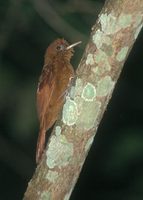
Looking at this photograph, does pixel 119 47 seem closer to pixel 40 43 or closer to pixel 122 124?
pixel 40 43

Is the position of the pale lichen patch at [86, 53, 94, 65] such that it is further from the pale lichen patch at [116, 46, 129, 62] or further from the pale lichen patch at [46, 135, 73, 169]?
the pale lichen patch at [46, 135, 73, 169]

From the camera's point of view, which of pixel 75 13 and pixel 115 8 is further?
pixel 75 13

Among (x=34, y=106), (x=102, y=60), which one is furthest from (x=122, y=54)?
(x=34, y=106)

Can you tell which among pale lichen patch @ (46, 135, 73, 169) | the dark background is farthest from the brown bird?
the dark background

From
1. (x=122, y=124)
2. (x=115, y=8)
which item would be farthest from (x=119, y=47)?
(x=122, y=124)

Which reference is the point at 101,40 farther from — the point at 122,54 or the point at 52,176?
the point at 52,176

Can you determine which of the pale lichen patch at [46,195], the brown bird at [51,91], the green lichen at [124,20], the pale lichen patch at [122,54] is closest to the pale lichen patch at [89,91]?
the pale lichen patch at [122,54]
